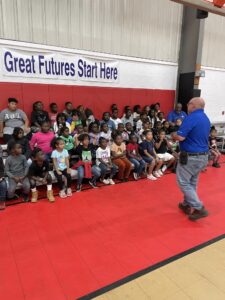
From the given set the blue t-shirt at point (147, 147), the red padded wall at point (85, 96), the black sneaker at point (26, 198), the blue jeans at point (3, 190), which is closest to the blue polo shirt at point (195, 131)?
the blue t-shirt at point (147, 147)

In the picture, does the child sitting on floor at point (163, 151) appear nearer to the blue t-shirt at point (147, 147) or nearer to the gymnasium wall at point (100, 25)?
the blue t-shirt at point (147, 147)

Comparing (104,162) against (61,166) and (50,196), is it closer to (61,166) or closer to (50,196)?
(61,166)

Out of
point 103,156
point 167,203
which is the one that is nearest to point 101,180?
point 103,156

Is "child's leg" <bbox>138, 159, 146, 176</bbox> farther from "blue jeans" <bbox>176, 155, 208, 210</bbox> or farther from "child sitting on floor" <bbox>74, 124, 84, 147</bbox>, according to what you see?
"blue jeans" <bbox>176, 155, 208, 210</bbox>

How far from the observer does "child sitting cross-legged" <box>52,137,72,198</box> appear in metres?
4.34

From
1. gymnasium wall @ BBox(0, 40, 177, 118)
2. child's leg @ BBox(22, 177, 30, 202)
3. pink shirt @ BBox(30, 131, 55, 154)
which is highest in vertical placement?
gymnasium wall @ BBox(0, 40, 177, 118)

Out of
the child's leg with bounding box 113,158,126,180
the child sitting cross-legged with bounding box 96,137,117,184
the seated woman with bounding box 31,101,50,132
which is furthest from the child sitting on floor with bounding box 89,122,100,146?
the seated woman with bounding box 31,101,50,132

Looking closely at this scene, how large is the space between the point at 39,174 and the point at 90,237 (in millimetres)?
1683

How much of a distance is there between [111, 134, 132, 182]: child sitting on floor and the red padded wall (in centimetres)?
208

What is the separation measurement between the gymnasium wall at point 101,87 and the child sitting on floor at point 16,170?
2.15 meters

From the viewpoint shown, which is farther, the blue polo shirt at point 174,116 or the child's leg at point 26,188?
the blue polo shirt at point 174,116

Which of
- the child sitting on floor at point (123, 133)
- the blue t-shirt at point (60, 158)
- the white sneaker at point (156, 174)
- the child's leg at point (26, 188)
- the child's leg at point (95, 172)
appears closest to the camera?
A: the child's leg at point (26, 188)

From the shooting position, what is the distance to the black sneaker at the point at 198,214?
140 inches

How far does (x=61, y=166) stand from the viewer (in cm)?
444
